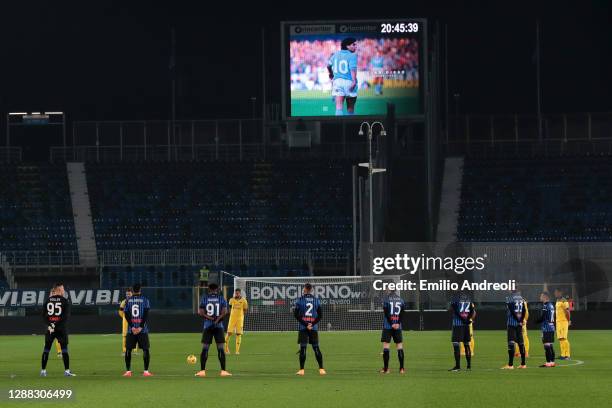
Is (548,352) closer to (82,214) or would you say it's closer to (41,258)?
(41,258)

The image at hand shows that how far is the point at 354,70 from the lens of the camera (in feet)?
196

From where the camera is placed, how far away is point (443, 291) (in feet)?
162

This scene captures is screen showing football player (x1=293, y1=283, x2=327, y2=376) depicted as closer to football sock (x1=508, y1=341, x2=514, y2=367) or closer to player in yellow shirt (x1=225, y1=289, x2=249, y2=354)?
football sock (x1=508, y1=341, x2=514, y2=367)

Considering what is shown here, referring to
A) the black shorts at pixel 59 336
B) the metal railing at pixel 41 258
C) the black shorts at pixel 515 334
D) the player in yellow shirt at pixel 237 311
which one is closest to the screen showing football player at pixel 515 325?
the black shorts at pixel 515 334

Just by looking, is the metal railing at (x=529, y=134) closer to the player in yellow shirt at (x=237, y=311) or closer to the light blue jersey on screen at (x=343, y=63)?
the light blue jersey on screen at (x=343, y=63)

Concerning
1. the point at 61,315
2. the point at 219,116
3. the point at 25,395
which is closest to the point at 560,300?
the point at 61,315

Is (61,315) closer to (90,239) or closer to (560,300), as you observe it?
(560,300)

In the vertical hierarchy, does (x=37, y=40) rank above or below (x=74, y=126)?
above

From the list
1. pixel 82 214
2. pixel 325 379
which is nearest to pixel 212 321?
pixel 325 379

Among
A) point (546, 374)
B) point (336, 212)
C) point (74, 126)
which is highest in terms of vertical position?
point (74, 126)

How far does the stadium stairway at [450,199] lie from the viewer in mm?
60688

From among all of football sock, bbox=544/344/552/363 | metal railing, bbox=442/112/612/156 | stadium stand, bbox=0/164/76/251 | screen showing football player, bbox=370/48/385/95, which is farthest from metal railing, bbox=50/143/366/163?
football sock, bbox=544/344/552/363

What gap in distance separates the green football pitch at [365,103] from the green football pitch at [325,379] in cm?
2176

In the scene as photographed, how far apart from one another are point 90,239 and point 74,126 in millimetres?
9697
